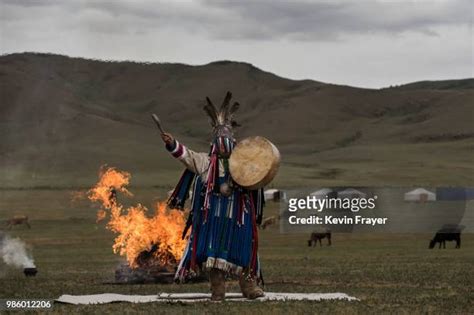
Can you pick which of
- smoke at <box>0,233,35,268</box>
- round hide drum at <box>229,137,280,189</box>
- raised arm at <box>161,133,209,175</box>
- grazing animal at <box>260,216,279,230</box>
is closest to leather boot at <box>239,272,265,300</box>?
round hide drum at <box>229,137,280,189</box>

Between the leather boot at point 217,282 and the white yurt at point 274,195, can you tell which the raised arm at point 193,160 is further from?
the white yurt at point 274,195

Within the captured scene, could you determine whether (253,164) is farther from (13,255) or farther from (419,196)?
(419,196)

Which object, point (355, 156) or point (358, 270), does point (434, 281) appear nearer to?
point (358, 270)

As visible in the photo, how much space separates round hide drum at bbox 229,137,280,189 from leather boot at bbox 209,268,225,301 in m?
1.47

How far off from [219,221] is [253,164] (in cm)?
108

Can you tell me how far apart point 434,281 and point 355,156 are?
157 metres

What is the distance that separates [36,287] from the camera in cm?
2358

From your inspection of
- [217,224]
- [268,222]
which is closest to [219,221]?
[217,224]

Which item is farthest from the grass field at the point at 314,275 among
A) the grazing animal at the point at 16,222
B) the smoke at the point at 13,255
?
the grazing animal at the point at 16,222

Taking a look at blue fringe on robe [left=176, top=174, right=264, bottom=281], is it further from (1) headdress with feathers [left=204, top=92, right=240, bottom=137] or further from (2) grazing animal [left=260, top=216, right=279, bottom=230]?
(2) grazing animal [left=260, top=216, right=279, bottom=230]

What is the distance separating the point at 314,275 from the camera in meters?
26.9

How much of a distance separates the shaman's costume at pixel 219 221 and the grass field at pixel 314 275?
764mm

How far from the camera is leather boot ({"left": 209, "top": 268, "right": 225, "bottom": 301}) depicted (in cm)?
1842

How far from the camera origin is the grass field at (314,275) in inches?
691
